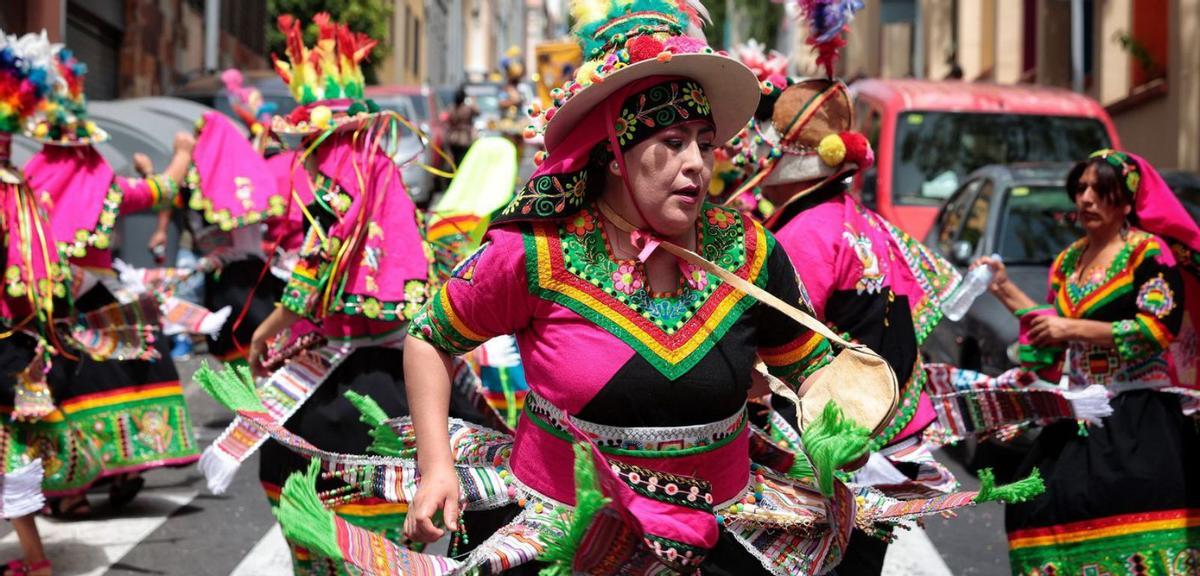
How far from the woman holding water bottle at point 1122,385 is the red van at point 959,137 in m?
7.17

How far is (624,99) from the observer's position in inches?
134

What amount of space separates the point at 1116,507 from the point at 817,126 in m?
1.54

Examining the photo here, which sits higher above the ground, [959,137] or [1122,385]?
[959,137]

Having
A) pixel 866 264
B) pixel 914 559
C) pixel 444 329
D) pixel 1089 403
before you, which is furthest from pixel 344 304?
pixel 914 559

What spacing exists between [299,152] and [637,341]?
2785 mm

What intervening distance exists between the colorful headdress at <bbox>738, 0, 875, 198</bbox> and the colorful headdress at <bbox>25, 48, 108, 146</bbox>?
129 inches

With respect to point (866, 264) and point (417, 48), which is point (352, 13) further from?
point (866, 264)

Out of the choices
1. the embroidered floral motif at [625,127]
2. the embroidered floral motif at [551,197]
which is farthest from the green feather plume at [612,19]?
the embroidered floral motif at [551,197]

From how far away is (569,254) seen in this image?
3.40 meters

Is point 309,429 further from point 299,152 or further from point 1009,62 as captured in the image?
point 1009,62

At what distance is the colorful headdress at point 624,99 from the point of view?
3365 mm

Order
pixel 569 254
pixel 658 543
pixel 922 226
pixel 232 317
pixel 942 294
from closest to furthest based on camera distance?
pixel 658 543
pixel 569 254
pixel 942 294
pixel 232 317
pixel 922 226

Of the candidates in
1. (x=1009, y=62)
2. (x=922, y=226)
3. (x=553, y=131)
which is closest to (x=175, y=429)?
(x=553, y=131)

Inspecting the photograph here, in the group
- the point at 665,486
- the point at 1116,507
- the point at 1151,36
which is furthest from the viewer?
the point at 1151,36
